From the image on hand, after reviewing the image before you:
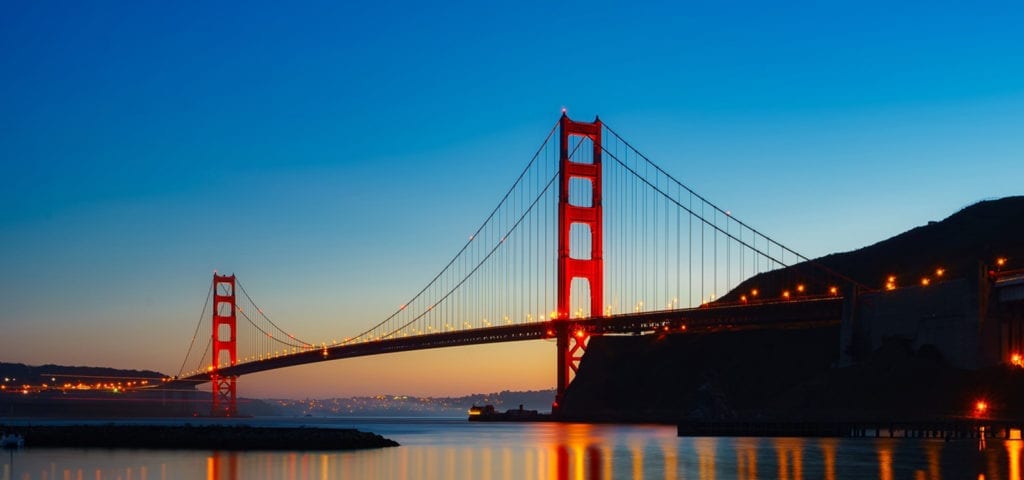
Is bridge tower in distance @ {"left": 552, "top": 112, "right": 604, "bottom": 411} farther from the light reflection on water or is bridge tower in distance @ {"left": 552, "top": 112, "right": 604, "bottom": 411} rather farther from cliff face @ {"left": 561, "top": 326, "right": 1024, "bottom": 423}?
the light reflection on water

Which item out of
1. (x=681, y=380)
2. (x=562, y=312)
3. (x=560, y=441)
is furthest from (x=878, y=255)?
(x=560, y=441)

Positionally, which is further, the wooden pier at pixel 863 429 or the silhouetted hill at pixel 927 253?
the silhouetted hill at pixel 927 253

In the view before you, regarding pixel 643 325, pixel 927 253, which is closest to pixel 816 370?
pixel 643 325

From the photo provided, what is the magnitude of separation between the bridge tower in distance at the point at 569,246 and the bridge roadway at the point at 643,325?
127 centimetres

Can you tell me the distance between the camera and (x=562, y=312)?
308 feet

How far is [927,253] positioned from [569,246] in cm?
3448

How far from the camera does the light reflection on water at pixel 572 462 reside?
43.2m

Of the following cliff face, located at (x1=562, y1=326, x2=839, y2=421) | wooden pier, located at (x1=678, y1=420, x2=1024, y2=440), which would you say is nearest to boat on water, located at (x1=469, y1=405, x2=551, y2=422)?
cliff face, located at (x1=562, y1=326, x2=839, y2=421)

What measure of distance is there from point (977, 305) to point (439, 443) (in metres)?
28.4

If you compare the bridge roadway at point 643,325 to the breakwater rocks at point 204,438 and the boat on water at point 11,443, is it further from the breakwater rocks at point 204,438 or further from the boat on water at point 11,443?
the boat on water at point 11,443

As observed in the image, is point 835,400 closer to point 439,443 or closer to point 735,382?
point 735,382

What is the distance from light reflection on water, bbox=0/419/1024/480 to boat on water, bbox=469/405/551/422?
4479 centimetres

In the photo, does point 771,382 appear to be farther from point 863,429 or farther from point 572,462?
point 572,462

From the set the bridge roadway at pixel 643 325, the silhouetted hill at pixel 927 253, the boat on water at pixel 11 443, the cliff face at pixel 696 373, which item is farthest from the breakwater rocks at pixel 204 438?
the silhouetted hill at pixel 927 253
